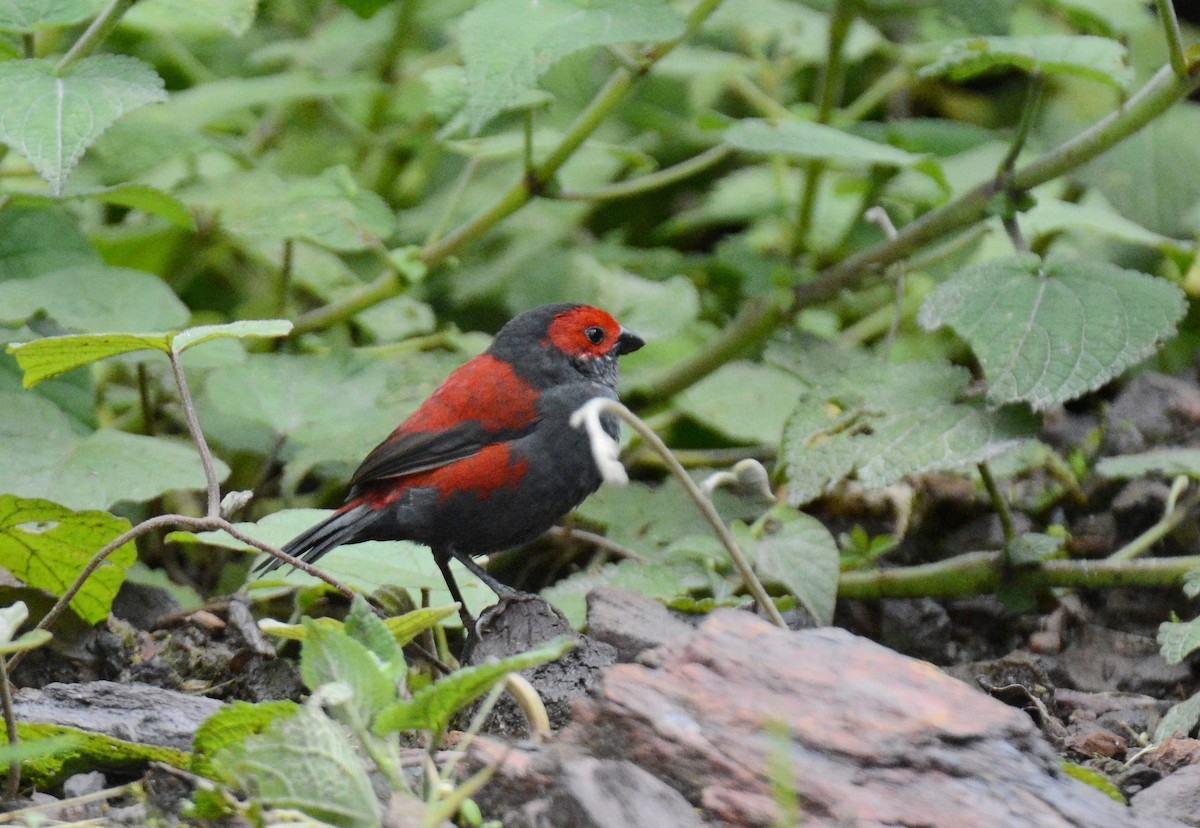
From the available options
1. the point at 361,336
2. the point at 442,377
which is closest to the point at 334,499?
the point at 442,377

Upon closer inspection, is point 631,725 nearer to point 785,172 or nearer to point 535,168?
point 535,168

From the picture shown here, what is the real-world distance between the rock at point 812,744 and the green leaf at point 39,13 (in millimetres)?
2309

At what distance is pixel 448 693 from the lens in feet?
6.75

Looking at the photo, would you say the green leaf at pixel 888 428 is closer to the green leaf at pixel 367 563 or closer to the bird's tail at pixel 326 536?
the green leaf at pixel 367 563

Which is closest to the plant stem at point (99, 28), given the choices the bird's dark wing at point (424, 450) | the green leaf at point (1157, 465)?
the bird's dark wing at point (424, 450)

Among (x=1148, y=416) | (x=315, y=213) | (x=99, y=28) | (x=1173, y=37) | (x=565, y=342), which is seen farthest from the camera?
(x=1148, y=416)

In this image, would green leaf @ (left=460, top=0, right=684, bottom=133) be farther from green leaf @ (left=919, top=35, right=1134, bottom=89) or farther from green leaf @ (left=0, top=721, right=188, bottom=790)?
green leaf @ (left=0, top=721, right=188, bottom=790)

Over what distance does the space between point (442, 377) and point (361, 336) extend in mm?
1215

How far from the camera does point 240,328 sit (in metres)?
2.70

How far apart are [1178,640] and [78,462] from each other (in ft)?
8.77

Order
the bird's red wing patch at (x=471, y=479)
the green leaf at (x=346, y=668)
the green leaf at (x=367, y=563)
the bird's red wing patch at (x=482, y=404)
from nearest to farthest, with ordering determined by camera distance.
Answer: the green leaf at (x=346, y=668)
the green leaf at (x=367, y=563)
the bird's red wing patch at (x=471, y=479)
the bird's red wing patch at (x=482, y=404)

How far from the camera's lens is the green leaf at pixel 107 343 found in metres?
2.70

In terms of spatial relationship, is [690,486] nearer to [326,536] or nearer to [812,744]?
[812,744]

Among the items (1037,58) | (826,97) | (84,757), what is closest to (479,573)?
(84,757)
